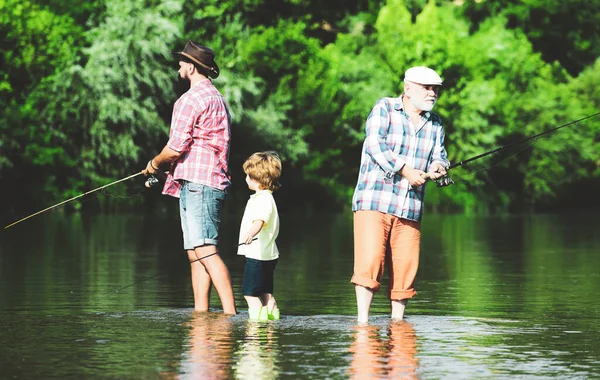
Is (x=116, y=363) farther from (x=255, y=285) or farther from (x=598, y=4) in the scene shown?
(x=598, y=4)

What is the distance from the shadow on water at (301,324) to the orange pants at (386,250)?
0.29m

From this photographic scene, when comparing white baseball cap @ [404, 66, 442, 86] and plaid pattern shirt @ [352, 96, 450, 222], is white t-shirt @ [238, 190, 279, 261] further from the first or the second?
white baseball cap @ [404, 66, 442, 86]

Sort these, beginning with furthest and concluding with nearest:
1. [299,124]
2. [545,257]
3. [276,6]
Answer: [276,6] < [299,124] < [545,257]

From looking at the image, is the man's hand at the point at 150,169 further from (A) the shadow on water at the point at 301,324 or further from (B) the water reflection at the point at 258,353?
(B) the water reflection at the point at 258,353

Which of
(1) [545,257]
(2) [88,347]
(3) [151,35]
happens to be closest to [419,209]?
(2) [88,347]

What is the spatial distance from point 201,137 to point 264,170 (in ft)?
1.75

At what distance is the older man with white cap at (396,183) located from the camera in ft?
32.1

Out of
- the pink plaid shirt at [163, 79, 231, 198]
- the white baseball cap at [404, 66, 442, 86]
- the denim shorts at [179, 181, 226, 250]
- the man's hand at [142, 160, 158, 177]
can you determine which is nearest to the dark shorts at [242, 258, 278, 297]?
the denim shorts at [179, 181, 226, 250]

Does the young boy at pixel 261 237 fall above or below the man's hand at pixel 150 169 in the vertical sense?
below

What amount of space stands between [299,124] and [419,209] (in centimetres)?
5102

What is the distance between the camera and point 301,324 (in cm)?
994

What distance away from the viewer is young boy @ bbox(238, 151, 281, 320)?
10.1 m

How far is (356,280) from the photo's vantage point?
32.4 ft

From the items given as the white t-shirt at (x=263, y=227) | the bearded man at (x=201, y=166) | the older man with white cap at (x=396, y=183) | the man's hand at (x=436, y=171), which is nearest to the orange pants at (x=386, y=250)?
the older man with white cap at (x=396, y=183)
